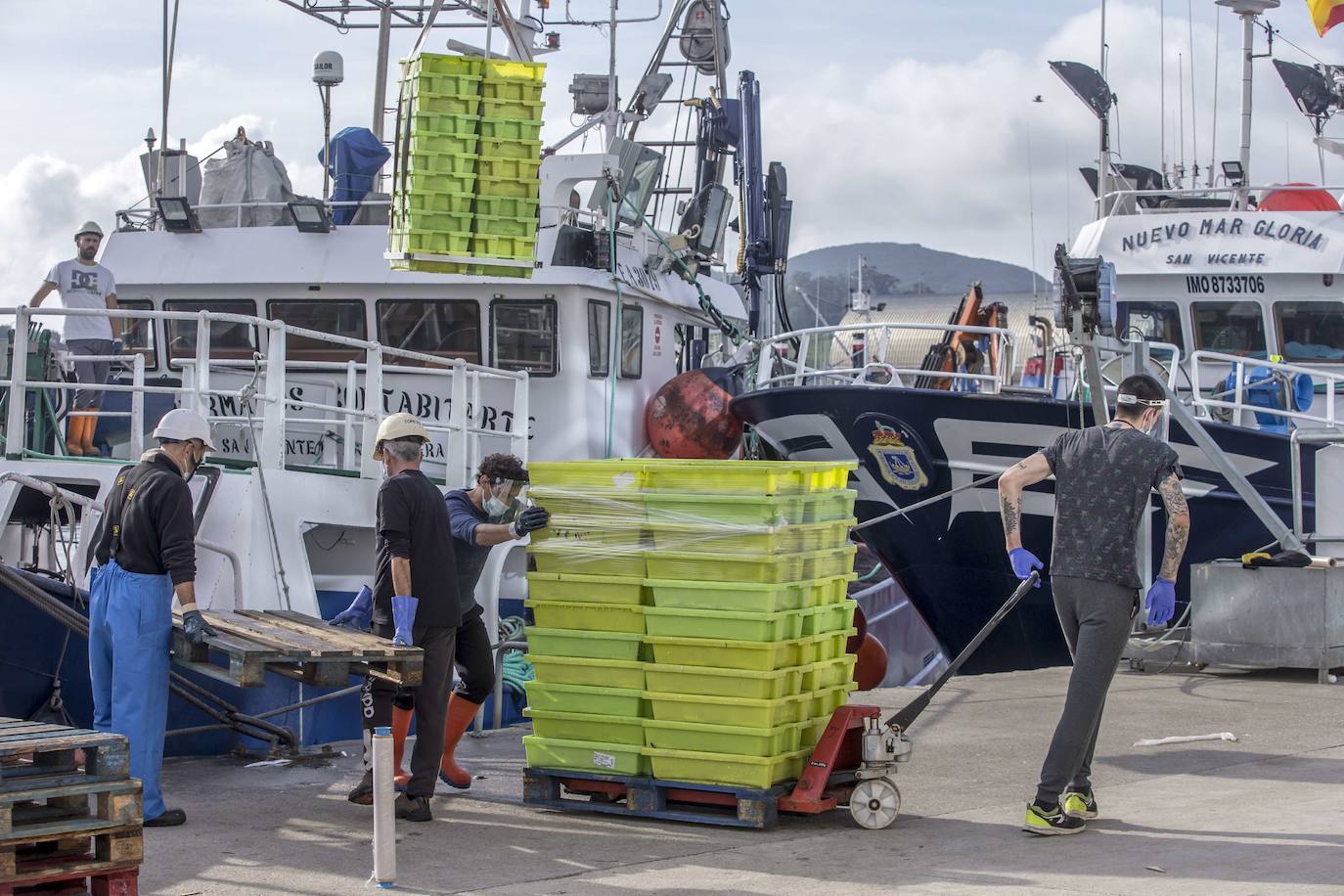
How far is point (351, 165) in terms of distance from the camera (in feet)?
43.5

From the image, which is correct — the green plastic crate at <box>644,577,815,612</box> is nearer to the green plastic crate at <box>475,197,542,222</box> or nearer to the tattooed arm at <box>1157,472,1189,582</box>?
the tattooed arm at <box>1157,472,1189,582</box>

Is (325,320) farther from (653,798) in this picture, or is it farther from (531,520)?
(653,798)

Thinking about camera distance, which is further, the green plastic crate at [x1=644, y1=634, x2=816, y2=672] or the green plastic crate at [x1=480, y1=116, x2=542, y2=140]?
the green plastic crate at [x1=480, y1=116, x2=542, y2=140]

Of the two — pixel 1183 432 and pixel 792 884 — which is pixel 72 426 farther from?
pixel 1183 432

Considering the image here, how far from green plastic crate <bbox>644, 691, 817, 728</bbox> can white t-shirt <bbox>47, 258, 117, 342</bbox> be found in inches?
257

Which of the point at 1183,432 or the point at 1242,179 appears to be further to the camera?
the point at 1242,179

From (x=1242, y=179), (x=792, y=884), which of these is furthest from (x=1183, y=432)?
(x=792, y=884)

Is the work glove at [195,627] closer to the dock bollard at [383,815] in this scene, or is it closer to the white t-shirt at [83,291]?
the dock bollard at [383,815]

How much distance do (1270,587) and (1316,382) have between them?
505 cm

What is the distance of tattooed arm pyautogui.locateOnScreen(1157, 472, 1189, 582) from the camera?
6.05 meters

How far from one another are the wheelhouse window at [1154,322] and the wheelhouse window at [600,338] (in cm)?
512

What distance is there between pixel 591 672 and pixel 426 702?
2.26 feet

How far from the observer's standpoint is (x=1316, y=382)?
14383 mm

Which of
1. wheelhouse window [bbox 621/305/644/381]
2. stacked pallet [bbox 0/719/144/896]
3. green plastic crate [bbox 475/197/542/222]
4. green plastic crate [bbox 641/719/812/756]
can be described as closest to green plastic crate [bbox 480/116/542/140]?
green plastic crate [bbox 475/197/542/222]
